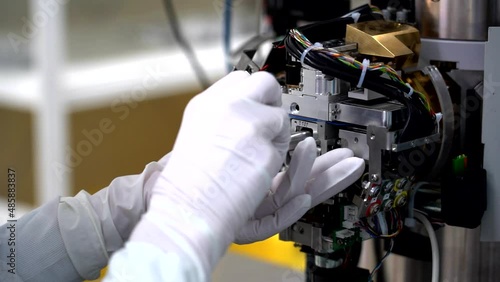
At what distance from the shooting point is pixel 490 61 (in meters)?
0.99

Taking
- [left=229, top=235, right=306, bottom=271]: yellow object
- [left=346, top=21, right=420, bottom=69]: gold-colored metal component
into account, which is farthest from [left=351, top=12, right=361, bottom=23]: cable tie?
[left=229, top=235, right=306, bottom=271]: yellow object

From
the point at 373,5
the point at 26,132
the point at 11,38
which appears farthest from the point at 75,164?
the point at 373,5

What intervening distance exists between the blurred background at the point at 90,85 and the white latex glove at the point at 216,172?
1745 millimetres

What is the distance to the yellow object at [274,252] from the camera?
1.78m

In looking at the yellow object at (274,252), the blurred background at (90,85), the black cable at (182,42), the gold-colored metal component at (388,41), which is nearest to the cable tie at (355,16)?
→ the gold-colored metal component at (388,41)

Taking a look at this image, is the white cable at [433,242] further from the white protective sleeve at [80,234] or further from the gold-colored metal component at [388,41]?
the white protective sleeve at [80,234]

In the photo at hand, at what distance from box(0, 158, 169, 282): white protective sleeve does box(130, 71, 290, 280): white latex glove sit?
0.17 m

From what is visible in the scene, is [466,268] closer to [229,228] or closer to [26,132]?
[229,228]

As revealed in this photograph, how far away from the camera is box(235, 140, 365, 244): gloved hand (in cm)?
90

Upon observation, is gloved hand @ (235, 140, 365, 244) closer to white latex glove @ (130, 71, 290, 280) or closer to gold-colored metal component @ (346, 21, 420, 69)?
white latex glove @ (130, 71, 290, 280)

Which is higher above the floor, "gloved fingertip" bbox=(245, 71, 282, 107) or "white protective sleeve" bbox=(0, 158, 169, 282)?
"gloved fingertip" bbox=(245, 71, 282, 107)

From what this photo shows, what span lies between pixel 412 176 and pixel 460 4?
0.25m

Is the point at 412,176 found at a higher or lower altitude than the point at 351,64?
lower

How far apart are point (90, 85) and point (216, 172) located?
220cm
